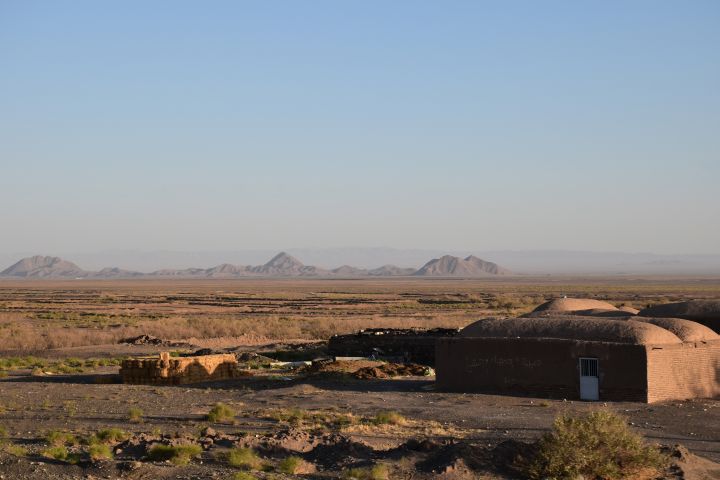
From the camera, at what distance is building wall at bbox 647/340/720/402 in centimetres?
2679

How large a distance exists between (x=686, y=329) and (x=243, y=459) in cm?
1519

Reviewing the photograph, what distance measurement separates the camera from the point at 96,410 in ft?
88.2

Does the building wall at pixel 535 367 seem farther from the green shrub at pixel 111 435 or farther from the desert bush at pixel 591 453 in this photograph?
the green shrub at pixel 111 435

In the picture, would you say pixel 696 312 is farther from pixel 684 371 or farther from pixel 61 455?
pixel 61 455

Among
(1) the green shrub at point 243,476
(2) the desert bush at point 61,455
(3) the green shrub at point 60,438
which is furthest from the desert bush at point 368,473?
(3) the green shrub at point 60,438

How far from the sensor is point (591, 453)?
16812 mm

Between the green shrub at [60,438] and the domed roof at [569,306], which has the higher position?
the domed roof at [569,306]

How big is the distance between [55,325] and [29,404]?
39.5 m

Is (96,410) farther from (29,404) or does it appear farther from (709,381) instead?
(709,381)

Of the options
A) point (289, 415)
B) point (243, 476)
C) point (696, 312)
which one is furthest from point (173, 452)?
point (696, 312)

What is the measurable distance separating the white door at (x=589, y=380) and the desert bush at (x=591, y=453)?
9.92 meters

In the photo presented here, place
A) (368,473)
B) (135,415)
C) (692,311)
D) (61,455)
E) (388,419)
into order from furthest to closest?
(692,311), (135,415), (388,419), (61,455), (368,473)

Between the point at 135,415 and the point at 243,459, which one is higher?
the point at 243,459

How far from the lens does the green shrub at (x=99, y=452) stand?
722 inches
